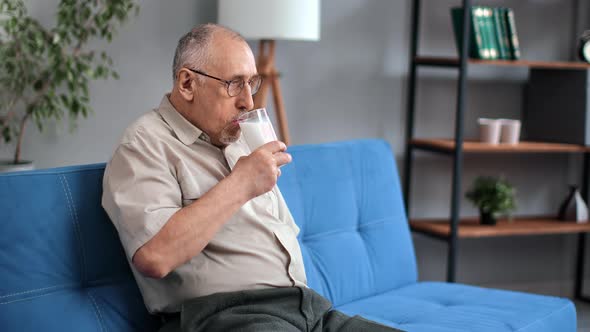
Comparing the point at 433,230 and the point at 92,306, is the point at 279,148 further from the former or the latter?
the point at 433,230

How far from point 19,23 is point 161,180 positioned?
1.55m

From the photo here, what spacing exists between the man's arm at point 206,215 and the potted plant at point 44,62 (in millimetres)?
1452

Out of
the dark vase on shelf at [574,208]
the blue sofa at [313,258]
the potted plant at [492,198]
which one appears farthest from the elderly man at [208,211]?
the dark vase on shelf at [574,208]

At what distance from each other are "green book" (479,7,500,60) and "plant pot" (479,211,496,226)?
2.43 feet

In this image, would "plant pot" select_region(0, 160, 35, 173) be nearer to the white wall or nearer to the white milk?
the white wall

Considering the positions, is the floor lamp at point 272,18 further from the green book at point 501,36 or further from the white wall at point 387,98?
the green book at point 501,36

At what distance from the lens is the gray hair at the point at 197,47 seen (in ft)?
6.23

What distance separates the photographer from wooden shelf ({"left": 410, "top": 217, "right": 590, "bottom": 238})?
358 centimetres

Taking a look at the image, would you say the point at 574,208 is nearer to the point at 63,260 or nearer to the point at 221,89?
the point at 221,89

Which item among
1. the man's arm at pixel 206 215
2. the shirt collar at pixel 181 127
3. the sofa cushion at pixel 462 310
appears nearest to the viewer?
the man's arm at pixel 206 215

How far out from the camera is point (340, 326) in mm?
1949

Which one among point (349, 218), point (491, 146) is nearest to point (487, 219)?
point (491, 146)

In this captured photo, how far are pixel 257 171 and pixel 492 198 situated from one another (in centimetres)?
218

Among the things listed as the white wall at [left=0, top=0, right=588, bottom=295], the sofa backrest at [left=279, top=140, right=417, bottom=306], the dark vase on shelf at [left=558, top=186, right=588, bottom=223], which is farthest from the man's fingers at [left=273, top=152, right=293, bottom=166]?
the dark vase on shelf at [left=558, top=186, right=588, bottom=223]
